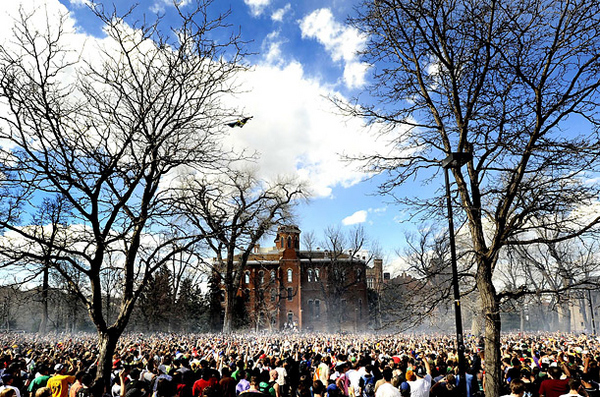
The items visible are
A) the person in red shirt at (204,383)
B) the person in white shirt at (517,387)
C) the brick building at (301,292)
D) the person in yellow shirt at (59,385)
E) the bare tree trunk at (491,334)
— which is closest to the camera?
the person in white shirt at (517,387)

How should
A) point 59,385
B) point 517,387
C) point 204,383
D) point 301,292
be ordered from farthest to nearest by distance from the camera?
point 301,292
point 204,383
point 59,385
point 517,387

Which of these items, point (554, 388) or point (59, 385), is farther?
point (554, 388)

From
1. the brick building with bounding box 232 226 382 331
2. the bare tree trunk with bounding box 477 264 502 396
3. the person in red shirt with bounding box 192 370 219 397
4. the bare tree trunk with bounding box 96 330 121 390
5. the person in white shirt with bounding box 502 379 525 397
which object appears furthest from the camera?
the brick building with bounding box 232 226 382 331

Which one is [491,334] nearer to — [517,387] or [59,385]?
[517,387]

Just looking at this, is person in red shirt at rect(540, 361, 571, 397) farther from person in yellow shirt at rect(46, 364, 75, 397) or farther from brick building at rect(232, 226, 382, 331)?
brick building at rect(232, 226, 382, 331)

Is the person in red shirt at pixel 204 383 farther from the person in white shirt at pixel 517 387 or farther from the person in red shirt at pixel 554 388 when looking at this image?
the person in red shirt at pixel 554 388

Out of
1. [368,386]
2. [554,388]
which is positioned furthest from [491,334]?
[368,386]

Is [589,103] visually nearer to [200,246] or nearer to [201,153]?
[201,153]

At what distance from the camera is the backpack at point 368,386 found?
27.4 feet

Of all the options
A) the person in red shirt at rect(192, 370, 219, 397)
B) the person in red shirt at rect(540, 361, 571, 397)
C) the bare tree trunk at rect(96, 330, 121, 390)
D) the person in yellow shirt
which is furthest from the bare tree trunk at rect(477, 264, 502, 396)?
the person in yellow shirt

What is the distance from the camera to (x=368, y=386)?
27.6ft

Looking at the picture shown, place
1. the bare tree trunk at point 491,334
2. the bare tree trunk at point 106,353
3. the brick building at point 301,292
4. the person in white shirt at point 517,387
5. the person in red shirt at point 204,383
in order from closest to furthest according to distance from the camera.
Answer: the person in white shirt at point 517,387
the person in red shirt at point 204,383
the bare tree trunk at point 491,334
the bare tree trunk at point 106,353
the brick building at point 301,292

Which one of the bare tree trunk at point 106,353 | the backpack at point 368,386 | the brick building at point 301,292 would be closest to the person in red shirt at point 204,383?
the bare tree trunk at point 106,353

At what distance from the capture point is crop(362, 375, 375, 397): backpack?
8.34 metres
